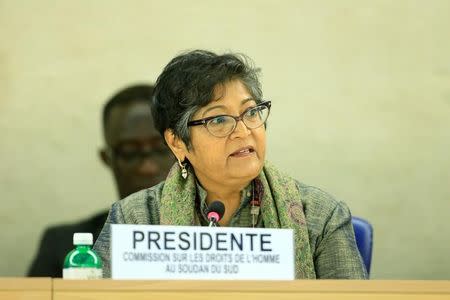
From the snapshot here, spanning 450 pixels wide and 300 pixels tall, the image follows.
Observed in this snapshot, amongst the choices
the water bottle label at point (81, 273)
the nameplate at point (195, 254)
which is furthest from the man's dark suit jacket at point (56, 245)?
the nameplate at point (195, 254)

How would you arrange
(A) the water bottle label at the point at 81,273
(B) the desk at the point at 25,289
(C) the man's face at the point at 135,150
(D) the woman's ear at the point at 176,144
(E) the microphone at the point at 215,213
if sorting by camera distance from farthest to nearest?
1. (C) the man's face at the point at 135,150
2. (D) the woman's ear at the point at 176,144
3. (E) the microphone at the point at 215,213
4. (A) the water bottle label at the point at 81,273
5. (B) the desk at the point at 25,289

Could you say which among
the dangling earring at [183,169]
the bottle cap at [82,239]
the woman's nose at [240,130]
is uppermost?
the woman's nose at [240,130]

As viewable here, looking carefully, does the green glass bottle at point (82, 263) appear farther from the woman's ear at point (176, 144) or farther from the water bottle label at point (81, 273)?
the woman's ear at point (176, 144)

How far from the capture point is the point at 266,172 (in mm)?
2844

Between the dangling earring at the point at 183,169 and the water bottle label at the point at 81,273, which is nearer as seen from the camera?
the water bottle label at the point at 81,273

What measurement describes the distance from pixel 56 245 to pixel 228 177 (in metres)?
1.15

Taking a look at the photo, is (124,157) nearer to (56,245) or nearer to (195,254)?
(56,245)

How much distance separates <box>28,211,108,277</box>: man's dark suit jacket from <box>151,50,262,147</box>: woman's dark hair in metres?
0.93

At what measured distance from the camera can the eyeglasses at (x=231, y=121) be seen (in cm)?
274

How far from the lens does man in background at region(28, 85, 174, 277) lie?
11.9ft

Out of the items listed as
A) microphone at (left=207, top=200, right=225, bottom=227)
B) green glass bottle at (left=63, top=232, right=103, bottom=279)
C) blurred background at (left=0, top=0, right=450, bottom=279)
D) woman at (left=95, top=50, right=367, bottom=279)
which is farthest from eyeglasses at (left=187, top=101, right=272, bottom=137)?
blurred background at (left=0, top=0, right=450, bottom=279)

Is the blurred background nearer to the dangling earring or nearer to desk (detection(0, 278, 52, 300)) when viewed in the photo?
the dangling earring

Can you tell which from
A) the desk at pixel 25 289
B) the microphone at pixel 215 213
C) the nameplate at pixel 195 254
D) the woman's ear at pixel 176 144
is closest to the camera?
the desk at pixel 25 289

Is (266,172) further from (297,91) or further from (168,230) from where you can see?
(297,91)
